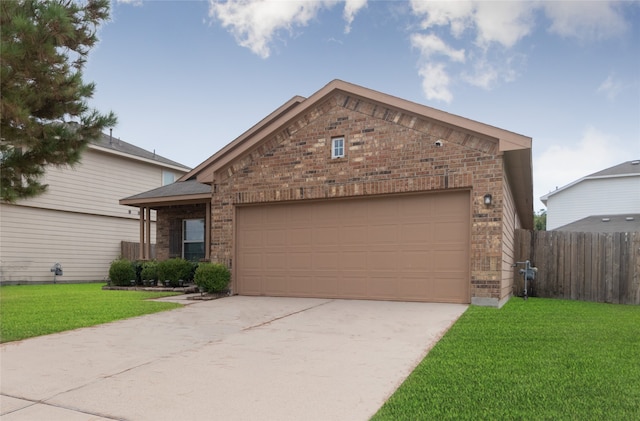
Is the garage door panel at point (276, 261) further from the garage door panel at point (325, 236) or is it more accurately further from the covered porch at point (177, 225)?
the covered porch at point (177, 225)

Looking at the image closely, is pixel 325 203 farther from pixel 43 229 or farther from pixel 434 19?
pixel 43 229

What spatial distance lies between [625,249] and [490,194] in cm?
483

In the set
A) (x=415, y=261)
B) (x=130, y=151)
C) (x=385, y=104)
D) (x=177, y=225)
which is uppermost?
(x=130, y=151)

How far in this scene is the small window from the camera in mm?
10164

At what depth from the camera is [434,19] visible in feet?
41.8

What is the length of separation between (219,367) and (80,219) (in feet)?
54.2

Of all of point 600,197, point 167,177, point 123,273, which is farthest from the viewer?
point 600,197

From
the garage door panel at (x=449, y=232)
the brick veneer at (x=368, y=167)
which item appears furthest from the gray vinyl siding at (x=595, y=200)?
the garage door panel at (x=449, y=232)

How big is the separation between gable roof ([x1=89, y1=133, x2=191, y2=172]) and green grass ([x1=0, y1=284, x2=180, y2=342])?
9.65 meters

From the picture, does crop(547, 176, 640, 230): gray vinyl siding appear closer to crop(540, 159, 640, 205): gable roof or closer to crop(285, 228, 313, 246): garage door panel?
crop(540, 159, 640, 205): gable roof

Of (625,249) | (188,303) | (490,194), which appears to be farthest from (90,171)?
(625,249)

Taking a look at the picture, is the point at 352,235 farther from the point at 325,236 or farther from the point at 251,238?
the point at 251,238

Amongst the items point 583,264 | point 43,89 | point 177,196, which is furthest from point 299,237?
point 583,264

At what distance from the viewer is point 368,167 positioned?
32.0 ft
